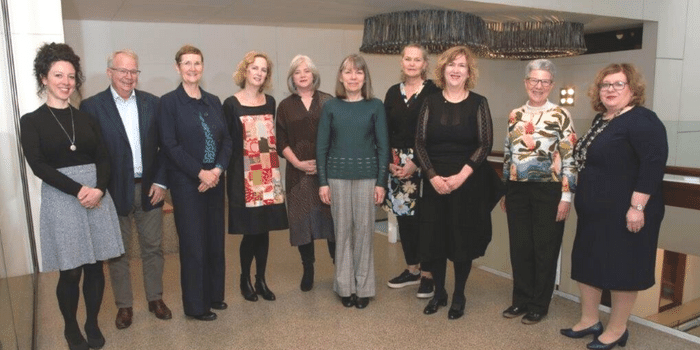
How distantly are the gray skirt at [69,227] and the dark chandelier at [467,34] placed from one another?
13.0ft

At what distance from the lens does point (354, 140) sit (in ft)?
10.6

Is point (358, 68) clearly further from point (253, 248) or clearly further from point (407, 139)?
point (253, 248)

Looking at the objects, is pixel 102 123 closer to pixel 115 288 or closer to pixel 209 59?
pixel 115 288

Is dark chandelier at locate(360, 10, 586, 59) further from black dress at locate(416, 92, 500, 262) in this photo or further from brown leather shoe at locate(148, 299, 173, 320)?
brown leather shoe at locate(148, 299, 173, 320)

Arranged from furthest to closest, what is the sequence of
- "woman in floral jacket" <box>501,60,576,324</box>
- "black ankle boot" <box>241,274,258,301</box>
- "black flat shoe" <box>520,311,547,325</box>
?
"black ankle boot" <box>241,274,258,301</box> < "black flat shoe" <box>520,311,547,325</box> < "woman in floral jacket" <box>501,60,576,324</box>

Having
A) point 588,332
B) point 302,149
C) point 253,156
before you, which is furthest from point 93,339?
point 588,332

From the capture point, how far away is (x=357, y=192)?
3.29 meters

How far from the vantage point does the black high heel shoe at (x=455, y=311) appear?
10.6 ft

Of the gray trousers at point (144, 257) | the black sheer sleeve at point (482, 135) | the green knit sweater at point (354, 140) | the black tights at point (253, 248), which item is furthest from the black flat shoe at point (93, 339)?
the black sheer sleeve at point (482, 135)

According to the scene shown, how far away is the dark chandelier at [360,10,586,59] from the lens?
5.85m

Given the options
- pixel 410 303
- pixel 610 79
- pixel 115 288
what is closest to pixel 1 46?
pixel 115 288

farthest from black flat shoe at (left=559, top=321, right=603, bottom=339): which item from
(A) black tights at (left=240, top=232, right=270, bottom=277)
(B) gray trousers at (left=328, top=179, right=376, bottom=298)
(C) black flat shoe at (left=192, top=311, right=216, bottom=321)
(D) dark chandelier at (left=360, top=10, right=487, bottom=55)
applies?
(D) dark chandelier at (left=360, top=10, right=487, bottom=55)

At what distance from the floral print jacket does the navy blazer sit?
1.68m

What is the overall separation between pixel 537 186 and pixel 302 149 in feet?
4.71
